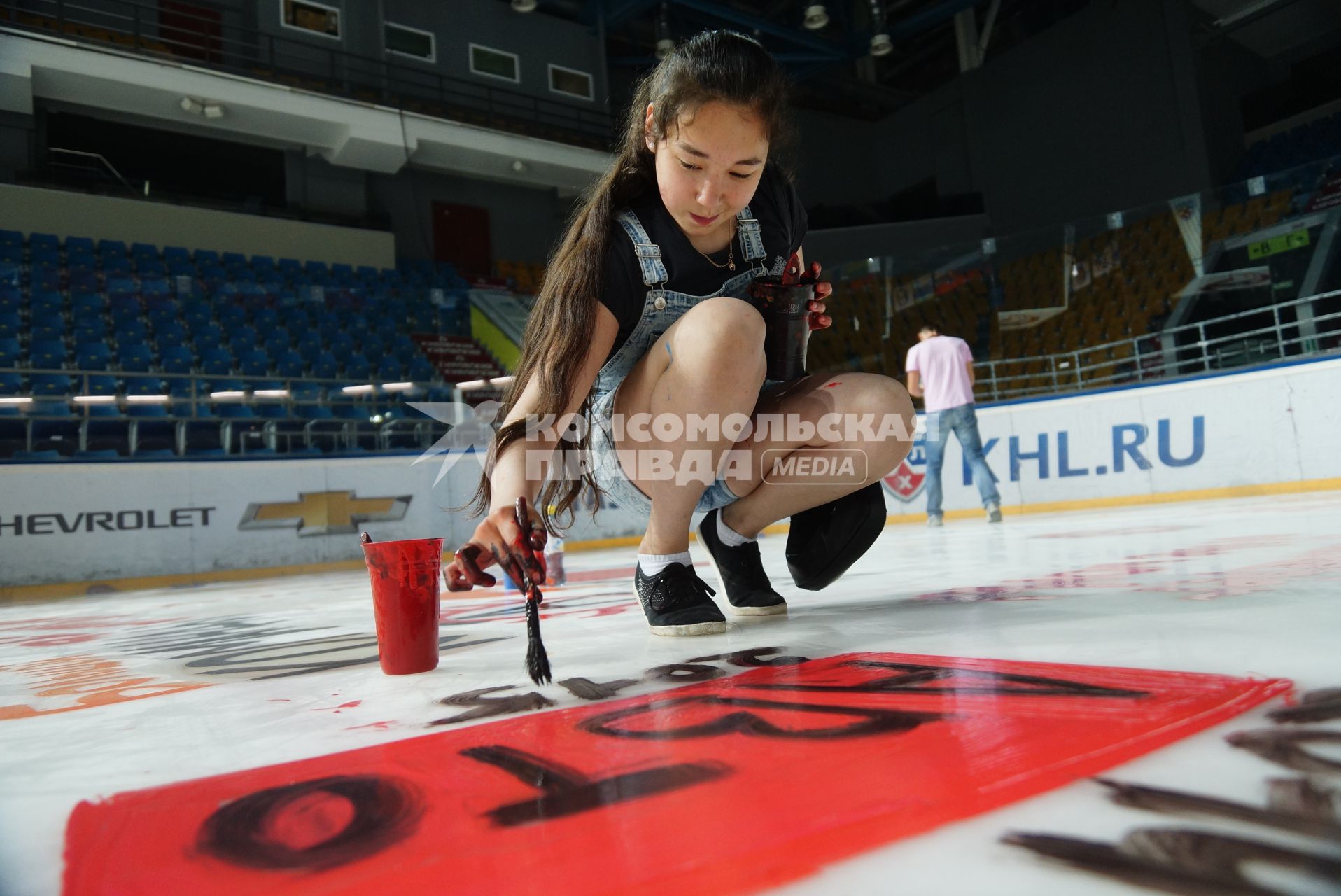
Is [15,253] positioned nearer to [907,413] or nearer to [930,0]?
[907,413]

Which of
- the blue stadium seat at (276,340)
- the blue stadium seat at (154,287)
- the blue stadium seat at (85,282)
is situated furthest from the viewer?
the blue stadium seat at (276,340)

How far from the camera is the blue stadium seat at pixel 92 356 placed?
6.66 meters

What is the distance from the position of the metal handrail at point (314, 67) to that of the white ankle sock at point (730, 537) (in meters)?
8.37

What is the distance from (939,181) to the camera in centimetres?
1270

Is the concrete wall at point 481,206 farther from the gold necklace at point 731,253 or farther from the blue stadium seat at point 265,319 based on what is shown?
the gold necklace at point 731,253

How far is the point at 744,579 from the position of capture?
146 cm

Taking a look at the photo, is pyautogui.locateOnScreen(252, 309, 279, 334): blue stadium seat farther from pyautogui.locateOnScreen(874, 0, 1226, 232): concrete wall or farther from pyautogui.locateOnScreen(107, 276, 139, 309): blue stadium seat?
pyautogui.locateOnScreen(874, 0, 1226, 232): concrete wall

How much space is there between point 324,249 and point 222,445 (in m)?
4.87

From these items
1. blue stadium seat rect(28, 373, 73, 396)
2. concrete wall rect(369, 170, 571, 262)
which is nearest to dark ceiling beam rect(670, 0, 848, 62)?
concrete wall rect(369, 170, 571, 262)

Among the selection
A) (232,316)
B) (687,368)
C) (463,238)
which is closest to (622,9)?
(463,238)

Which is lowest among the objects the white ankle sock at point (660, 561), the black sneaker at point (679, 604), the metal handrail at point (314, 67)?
the black sneaker at point (679, 604)

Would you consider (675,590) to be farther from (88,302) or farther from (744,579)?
(88,302)

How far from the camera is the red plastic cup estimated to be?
3.52ft

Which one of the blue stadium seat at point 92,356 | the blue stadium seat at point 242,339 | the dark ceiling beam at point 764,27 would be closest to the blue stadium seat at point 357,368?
the blue stadium seat at point 242,339
